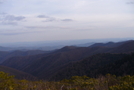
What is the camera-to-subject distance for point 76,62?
136 feet

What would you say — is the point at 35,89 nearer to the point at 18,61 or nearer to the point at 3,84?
the point at 3,84

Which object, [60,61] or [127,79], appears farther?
[60,61]

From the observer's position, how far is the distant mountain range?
3225 cm

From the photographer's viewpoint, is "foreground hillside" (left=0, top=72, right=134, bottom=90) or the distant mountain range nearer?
"foreground hillside" (left=0, top=72, right=134, bottom=90)

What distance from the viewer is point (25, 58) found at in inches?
3452

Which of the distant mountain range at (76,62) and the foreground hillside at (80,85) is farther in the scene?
the distant mountain range at (76,62)

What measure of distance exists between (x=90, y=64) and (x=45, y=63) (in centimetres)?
3287

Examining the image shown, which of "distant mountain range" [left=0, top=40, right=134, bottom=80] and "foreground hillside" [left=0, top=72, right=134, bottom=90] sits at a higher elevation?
"foreground hillside" [left=0, top=72, right=134, bottom=90]

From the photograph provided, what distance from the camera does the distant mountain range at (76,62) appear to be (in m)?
32.2

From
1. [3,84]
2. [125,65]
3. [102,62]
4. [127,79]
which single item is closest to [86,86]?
[127,79]

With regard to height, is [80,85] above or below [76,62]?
above

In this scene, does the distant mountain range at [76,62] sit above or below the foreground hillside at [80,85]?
below

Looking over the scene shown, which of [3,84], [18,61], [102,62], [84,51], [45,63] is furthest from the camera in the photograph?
[18,61]

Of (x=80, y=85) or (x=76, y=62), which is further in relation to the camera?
(x=76, y=62)
